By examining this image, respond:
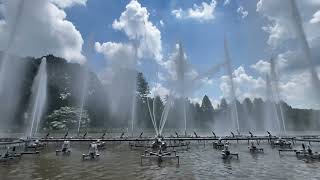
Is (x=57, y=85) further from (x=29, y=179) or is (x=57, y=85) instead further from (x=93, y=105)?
(x=29, y=179)

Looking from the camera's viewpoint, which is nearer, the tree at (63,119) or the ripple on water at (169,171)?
the ripple on water at (169,171)

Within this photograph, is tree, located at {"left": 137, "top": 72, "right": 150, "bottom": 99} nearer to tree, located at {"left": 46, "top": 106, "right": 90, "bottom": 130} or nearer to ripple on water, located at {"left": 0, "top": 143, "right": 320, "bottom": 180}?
tree, located at {"left": 46, "top": 106, "right": 90, "bottom": 130}

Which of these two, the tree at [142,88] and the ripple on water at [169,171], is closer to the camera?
the ripple on water at [169,171]

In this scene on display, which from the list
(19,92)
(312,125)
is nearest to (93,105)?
(19,92)

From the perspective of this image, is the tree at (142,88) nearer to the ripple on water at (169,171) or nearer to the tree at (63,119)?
the tree at (63,119)

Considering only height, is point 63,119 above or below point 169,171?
above

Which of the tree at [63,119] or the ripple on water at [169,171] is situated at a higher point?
the tree at [63,119]

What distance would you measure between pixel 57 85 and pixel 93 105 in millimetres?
26364

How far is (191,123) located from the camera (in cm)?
19400

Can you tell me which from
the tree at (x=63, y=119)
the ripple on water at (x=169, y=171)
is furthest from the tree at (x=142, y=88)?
the ripple on water at (x=169, y=171)

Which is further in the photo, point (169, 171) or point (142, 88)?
point (142, 88)

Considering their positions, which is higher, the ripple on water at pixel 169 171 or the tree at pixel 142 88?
the tree at pixel 142 88

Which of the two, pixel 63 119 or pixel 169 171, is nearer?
pixel 169 171

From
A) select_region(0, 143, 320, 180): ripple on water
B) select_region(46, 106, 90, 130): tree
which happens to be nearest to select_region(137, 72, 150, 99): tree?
select_region(46, 106, 90, 130): tree
